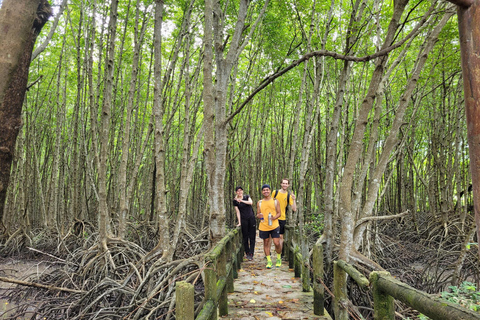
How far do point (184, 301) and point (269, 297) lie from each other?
217 cm

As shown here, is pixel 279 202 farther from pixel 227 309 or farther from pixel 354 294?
pixel 227 309

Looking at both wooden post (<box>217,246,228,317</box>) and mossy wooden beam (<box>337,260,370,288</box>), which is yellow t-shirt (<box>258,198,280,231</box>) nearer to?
wooden post (<box>217,246,228,317</box>)

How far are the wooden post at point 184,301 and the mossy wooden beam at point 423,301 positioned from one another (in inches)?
44.5

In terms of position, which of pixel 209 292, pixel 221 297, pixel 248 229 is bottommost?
pixel 221 297

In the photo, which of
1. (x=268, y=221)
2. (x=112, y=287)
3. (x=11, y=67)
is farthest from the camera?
(x=268, y=221)

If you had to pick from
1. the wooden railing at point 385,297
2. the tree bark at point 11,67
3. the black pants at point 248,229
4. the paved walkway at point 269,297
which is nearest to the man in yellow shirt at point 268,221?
the paved walkway at point 269,297

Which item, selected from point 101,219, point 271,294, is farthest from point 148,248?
point 271,294

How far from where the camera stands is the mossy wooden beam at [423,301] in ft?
3.94

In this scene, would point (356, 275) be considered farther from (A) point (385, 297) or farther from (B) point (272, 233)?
(B) point (272, 233)

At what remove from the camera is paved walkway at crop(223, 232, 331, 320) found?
3312 mm

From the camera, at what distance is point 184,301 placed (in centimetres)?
198

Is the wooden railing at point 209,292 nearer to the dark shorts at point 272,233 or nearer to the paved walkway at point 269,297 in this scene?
the paved walkway at point 269,297

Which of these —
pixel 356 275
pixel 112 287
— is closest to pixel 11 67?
pixel 356 275

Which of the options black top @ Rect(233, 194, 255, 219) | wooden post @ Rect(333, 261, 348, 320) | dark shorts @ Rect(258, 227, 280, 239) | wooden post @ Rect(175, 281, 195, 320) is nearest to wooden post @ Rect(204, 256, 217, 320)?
wooden post @ Rect(175, 281, 195, 320)
